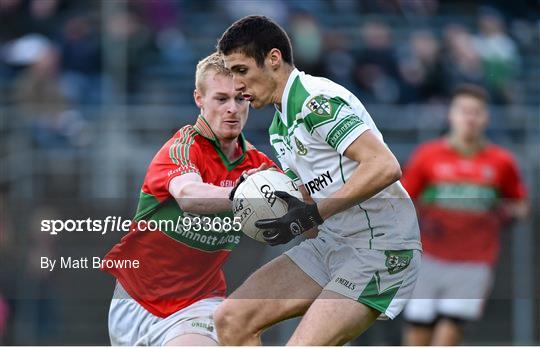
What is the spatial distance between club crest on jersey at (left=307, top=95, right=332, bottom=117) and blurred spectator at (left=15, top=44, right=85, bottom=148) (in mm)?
6791

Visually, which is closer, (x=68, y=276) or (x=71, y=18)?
(x=68, y=276)

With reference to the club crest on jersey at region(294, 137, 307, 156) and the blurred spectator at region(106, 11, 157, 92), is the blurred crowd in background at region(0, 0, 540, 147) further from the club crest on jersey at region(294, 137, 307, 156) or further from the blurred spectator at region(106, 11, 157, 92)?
the club crest on jersey at region(294, 137, 307, 156)

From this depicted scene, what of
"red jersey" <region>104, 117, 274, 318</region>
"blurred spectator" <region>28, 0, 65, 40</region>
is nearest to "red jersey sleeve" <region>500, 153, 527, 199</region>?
"red jersey" <region>104, 117, 274, 318</region>

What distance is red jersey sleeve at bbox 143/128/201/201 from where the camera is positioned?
585 centimetres

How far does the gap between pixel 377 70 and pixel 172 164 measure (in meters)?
7.28

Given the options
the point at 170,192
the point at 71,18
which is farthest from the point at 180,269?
Result: the point at 71,18

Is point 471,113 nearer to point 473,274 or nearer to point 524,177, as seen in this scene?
point 473,274

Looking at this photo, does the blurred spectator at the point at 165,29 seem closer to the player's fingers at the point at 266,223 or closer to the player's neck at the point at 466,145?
the player's neck at the point at 466,145

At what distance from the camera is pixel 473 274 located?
361 inches

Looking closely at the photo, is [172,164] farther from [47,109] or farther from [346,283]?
[47,109]

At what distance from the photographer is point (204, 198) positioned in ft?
18.5

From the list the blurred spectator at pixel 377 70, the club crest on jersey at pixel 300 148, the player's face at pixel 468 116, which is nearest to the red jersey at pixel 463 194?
the player's face at pixel 468 116

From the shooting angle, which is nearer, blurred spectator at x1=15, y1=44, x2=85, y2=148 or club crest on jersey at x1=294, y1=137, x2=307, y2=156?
club crest on jersey at x1=294, y1=137, x2=307, y2=156

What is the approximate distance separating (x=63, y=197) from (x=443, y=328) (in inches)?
156
